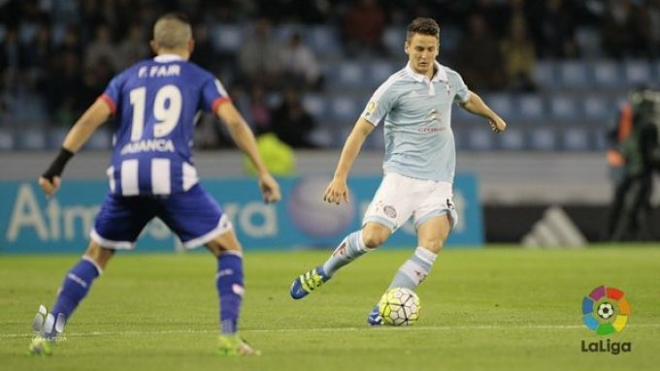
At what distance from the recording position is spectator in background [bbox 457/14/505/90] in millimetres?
26781

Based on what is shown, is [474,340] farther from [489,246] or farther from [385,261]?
[489,246]

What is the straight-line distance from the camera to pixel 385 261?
64.5 feet

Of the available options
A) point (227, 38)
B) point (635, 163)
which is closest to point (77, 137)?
point (635, 163)

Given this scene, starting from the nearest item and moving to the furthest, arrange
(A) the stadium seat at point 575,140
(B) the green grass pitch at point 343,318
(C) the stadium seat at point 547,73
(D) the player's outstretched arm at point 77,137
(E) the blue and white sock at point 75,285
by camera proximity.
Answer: (B) the green grass pitch at point 343,318 → (D) the player's outstretched arm at point 77,137 → (E) the blue and white sock at point 75,285 → (A) the stadium seat at point 575,140 → (C) the stadium seat at point 547,73

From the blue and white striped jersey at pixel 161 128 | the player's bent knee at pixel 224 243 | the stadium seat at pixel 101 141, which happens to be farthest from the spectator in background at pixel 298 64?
the player's bent knee at pixel 224 243

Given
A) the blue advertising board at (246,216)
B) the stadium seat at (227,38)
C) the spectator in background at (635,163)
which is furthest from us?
the stadium seat at (227,38)

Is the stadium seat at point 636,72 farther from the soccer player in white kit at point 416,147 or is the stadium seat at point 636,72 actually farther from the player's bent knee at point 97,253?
the player's bent knee at point 97,253

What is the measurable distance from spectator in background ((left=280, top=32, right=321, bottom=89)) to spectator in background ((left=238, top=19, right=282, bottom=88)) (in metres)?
0.17

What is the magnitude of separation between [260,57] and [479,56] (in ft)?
12.3

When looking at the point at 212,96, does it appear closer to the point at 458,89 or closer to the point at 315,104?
the point at 458,89

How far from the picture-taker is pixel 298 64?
86.4 ft

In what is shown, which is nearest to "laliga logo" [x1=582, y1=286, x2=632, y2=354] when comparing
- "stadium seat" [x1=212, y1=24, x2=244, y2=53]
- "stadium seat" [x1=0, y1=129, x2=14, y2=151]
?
"stadium seat" [x1=0, y1=129, x2=14, y2=151]

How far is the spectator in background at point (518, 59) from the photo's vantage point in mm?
27656

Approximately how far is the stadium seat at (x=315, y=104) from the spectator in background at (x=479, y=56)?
2.43m
